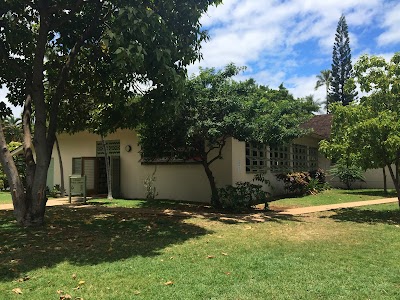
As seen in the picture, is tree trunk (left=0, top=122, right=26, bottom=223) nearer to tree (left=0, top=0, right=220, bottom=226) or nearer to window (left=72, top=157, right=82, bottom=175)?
tree (left=0, top=0, right=220, bottom=226)

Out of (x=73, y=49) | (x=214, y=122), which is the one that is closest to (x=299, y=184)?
(x=214, y=122)

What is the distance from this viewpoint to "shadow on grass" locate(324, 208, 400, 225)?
10176 mm

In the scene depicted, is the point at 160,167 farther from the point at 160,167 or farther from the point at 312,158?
the point at 312,158

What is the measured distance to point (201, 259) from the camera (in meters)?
6.20

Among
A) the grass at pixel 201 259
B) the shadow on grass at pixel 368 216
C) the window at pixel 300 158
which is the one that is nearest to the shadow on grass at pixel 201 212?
the grass at pixel 201 259

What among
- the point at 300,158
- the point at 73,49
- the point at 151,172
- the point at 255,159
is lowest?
the point at 151,172

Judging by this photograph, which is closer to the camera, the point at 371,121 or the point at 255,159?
the point at 371,121

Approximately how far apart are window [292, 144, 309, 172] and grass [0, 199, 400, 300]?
411 inches

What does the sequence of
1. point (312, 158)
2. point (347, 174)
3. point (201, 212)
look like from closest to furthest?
point (201, 212)
point (347, 174)
point (312, 158)

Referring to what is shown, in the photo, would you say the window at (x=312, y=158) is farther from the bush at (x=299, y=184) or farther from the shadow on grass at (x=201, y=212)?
the shadow on grass at (x=201, y=212)

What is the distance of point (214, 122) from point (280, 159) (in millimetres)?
8404

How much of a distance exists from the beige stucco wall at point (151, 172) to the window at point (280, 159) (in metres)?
4.16

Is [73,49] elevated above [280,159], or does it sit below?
above

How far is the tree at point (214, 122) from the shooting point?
10930 millimetres
